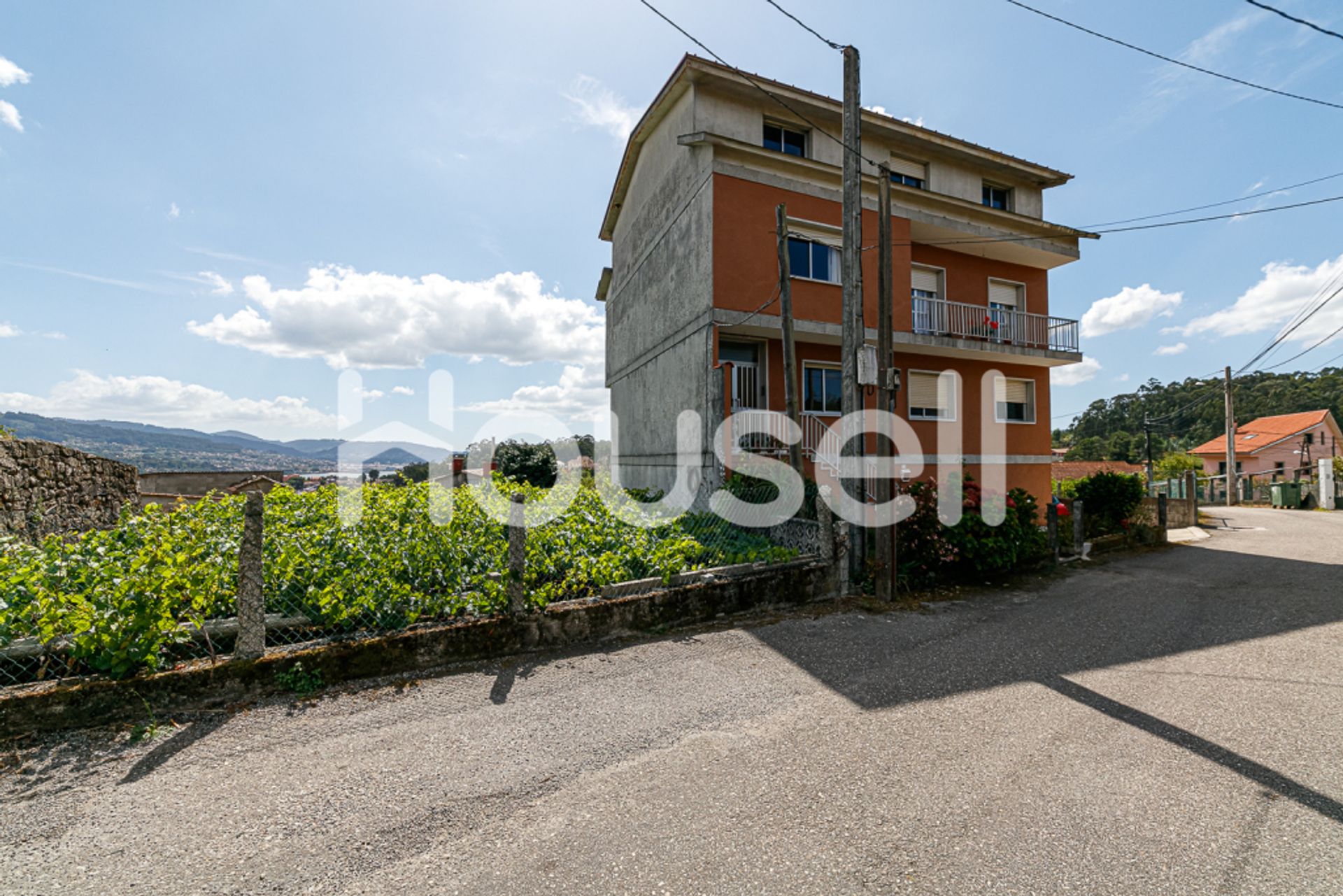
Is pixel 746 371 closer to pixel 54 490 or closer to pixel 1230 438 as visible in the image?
pixel 54 490

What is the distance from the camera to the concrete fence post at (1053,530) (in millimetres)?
9102

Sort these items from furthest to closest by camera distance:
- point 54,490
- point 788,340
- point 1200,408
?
point 1200,408 → point 788,340 → point 54,490

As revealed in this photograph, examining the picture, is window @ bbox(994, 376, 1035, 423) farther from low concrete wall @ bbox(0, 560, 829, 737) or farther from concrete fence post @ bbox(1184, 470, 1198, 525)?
low concrete wall @ bbox(0, 560, 829, 737)

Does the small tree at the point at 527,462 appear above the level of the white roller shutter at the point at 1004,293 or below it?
below

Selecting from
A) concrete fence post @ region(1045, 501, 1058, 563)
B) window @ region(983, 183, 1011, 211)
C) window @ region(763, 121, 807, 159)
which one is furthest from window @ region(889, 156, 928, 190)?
concrete fence post @ region(1045, 501, 1058, 563)

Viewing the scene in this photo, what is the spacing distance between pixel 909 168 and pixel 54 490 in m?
17.5

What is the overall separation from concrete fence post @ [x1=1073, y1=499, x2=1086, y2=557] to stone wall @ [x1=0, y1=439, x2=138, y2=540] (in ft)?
49.0

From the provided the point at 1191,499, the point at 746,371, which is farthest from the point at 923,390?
the point at 1191,499

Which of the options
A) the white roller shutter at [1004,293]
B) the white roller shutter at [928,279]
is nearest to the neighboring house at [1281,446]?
the white roller shutter at [1004,293]

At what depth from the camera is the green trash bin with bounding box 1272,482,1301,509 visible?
948 inches

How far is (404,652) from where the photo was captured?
434cm

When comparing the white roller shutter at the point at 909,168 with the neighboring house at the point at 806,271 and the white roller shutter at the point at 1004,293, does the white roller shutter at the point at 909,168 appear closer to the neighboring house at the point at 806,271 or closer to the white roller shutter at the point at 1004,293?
the neighboring house at the point at 806,271

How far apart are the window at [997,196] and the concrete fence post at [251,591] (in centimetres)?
1815

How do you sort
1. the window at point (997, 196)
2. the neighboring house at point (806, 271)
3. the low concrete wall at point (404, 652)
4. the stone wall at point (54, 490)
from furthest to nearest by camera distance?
1. the window at point (997, 196)
2. the neighboring house at point (806, 271)
3. the stone wall at point (54, 490)
4. the low concrete wall at point (404, 652)
